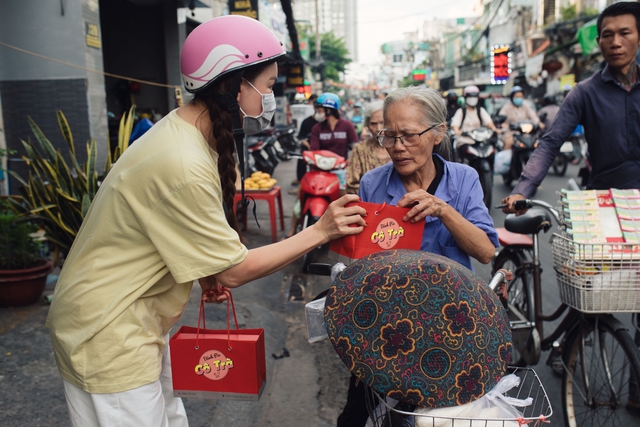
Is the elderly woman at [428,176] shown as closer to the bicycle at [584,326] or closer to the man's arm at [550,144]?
the bicycle at [584,326]

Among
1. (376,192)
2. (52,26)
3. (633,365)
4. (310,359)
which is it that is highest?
(52,26)

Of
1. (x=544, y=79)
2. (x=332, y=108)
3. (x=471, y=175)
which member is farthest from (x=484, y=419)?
(x=544, y=79)

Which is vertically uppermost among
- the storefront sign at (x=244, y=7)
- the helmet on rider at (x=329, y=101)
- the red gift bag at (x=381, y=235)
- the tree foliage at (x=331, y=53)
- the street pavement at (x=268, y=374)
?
the tree foliage at (x=331, y=53)

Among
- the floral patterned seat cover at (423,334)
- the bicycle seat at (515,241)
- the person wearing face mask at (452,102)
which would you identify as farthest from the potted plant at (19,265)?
the person wearing face mask at (452,102)

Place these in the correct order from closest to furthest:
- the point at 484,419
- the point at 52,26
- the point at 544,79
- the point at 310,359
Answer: the point at 484,419, the point at 310,359, the point at 52,26, the point at 544,79

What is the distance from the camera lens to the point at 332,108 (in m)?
7.98

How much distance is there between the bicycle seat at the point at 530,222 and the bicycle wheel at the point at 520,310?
58 centimetres

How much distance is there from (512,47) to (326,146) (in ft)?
90.3

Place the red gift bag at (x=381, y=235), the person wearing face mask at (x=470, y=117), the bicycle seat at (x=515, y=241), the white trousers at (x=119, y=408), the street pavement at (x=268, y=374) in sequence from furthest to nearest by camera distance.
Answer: the person wearing face mask at (x=470, y=117)
the bicycle seat at (x=515, y=241)
the street pavement at (x=268, y=374)
the red gift bag at (x=381, y=235)
the white trousers at (x=119, y=408)

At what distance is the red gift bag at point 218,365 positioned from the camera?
1.89 metres

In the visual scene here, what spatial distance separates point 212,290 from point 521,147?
10.2 metres

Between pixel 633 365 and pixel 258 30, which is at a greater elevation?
pixel 258 30

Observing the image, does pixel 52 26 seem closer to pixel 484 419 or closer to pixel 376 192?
pixel 376 192

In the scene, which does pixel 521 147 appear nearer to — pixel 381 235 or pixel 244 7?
pixel 244 7
